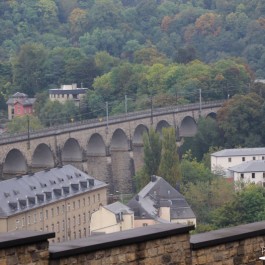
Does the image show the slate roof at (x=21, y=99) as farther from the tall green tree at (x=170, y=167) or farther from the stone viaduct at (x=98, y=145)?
the tall green tree at (x=170, y=167)

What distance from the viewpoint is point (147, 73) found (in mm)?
120125

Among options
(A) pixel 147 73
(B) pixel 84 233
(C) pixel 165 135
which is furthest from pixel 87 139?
(A) pixel 147 73

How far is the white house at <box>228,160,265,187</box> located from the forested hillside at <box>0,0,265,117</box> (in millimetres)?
25983

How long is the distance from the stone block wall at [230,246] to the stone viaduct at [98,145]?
65093 millimetres

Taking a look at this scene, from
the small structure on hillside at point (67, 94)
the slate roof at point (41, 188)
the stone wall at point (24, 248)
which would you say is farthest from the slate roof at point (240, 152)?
the stone wall at point (24, 248)

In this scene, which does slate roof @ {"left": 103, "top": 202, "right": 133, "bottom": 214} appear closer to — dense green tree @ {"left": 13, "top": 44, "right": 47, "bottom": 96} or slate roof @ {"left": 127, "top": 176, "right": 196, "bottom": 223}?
slate roof @ {"left": 127, "top": 176, "right": 196, "bottom": 223}

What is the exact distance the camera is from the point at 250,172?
80375 mm

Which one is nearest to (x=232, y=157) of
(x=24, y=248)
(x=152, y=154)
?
(x=152, y=154)

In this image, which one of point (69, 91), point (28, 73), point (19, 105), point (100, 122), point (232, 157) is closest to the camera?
point (232, 157)

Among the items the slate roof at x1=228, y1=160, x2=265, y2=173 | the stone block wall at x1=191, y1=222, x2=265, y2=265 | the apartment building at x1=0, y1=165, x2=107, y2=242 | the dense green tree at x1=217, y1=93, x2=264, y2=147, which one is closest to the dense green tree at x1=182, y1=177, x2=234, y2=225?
the apartment building at x1=0, y1=165, x2=107, y2=242

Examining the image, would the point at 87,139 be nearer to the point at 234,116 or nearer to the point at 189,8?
the point at 234,116

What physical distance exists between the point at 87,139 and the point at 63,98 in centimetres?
2752

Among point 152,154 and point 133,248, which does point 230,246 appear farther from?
point 152,154

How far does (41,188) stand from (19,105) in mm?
50755
